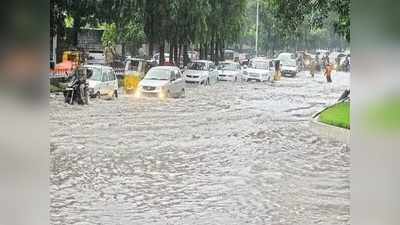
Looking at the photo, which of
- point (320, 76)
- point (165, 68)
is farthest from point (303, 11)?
point (165, 68)

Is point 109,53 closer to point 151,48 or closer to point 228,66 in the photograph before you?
point 151,48

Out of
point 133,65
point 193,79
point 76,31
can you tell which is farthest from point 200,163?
Answer: point 76,31

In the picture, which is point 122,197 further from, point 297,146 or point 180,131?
point 297,146

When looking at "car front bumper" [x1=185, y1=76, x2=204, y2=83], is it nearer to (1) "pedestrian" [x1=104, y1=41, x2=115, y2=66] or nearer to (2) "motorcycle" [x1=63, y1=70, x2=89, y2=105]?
(1) "pedestrian" [x1=104, y1=41, x2=115, y2=66]

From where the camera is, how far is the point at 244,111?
3.66m

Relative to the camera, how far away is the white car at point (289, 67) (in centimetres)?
365

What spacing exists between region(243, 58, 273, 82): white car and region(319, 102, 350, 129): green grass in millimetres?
427

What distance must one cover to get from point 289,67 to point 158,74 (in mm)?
843

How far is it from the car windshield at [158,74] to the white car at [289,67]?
28.9 inches

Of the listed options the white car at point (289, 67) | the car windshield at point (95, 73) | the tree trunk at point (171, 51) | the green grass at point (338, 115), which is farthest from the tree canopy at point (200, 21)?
the green grass at point (338, 115)

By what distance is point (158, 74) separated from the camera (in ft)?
12.0

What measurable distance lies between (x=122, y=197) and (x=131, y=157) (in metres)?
0.26
